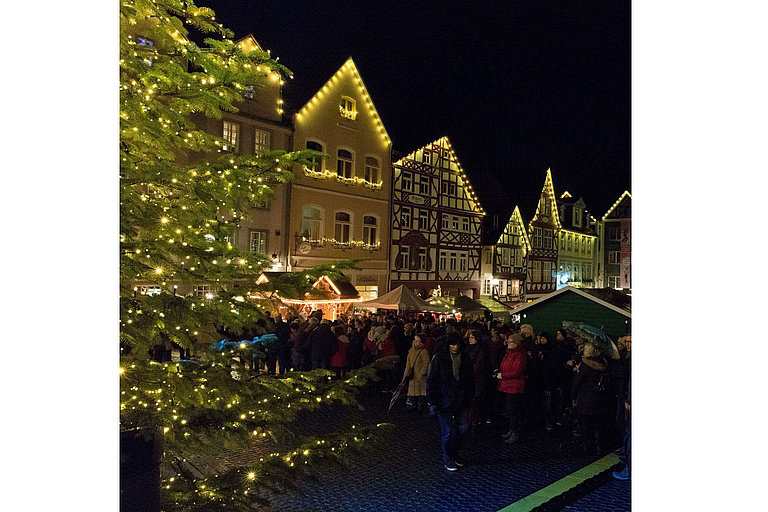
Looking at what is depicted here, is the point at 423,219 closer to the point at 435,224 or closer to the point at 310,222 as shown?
the point at 435,224

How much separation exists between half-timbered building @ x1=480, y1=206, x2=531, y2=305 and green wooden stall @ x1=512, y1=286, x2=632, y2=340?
9873 millimetres

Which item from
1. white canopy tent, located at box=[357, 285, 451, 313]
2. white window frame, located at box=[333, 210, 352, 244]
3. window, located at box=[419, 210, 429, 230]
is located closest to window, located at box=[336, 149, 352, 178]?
white window frame, located at box=[333, 210, 352, 244]

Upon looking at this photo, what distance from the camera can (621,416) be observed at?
4445mm

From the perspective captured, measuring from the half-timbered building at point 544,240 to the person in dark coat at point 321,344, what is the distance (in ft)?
42.8

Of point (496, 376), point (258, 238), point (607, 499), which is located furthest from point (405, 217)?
point (607, 499)

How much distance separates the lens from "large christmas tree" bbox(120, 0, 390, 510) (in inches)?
78.2

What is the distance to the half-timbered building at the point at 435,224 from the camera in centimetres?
1477

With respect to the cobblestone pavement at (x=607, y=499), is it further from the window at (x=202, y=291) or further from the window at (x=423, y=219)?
the window at (x=423, y=219)

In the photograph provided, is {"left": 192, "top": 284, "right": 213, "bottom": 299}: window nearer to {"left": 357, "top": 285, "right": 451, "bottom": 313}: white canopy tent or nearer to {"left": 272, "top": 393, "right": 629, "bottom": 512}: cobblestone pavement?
{"left": 272, "top": 393, "right": 629, "bottom": 512}: cobblestone pavement

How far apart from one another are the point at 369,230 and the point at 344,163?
5.27ft
